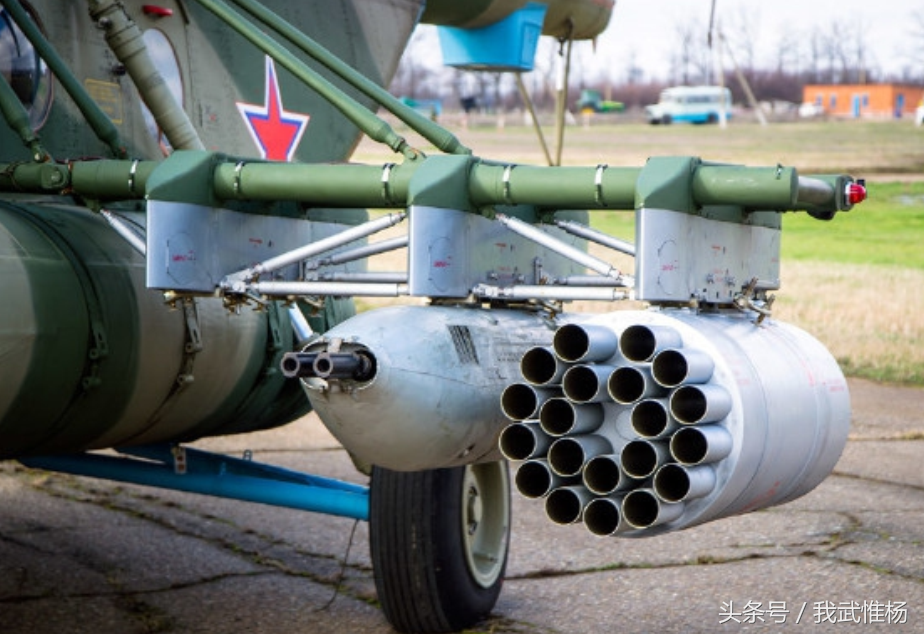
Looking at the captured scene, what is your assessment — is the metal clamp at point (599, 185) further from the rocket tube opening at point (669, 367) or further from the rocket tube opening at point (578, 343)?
the rocket tube opening at point (669, 367)

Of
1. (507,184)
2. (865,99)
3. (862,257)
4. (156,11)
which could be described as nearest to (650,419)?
(507,184)

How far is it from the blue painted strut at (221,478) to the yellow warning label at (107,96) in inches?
52.7

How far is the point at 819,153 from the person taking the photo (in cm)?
2402

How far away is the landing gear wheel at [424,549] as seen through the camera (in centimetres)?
579

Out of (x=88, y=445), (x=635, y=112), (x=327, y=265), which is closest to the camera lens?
(x=327, y=265)

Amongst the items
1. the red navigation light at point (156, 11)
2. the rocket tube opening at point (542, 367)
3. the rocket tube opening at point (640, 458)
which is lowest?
the rocket tube opening at point (640, 458)

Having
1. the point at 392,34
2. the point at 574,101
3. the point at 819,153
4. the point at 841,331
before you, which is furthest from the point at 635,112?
the point at 392,34

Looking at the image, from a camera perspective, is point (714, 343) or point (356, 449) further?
point (356, 449)

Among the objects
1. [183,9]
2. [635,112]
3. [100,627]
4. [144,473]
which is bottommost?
[100,627]

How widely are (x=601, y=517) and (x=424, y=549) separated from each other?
202cm

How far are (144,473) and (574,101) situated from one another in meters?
65.8

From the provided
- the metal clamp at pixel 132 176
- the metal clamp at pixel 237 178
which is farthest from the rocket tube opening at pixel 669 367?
the metal clamp at pixel 132 176

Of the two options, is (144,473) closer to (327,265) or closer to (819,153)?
(327,265)

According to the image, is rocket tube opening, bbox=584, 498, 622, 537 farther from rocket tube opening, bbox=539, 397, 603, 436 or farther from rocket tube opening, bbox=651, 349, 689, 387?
rocket tube opening, bbox=651, 349, 689, 387
